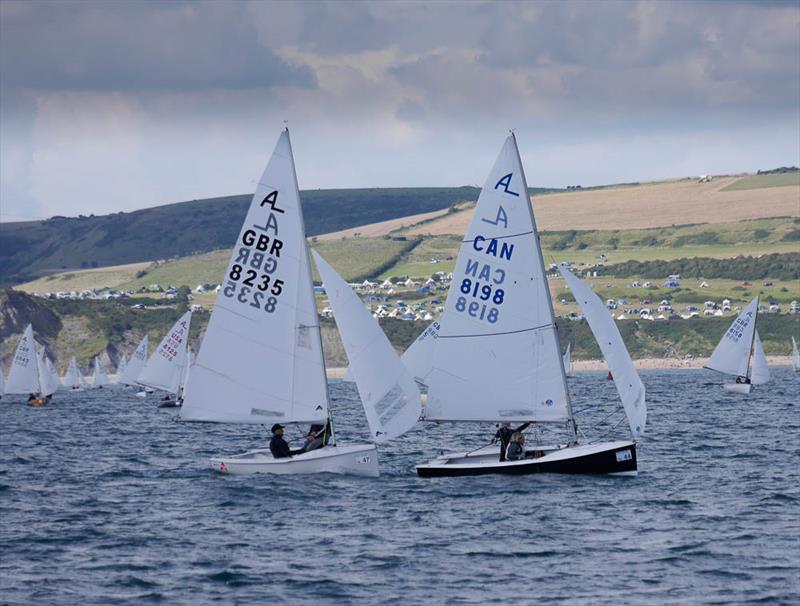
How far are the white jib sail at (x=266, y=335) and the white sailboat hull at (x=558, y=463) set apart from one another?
361 cm

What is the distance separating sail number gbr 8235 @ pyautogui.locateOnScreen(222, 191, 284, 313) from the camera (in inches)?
1463

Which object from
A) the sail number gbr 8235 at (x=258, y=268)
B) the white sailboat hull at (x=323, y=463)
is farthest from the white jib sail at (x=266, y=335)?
the white sailboat hull at (x=323, y=463)

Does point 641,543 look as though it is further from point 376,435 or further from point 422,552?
point 376,435

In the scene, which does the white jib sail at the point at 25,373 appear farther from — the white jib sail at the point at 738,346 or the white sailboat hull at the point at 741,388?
the white sailboat hull at the point at 741,388

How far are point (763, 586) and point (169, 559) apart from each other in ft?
35.4

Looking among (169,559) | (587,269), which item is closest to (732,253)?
(587,269)

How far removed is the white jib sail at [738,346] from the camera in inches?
3691

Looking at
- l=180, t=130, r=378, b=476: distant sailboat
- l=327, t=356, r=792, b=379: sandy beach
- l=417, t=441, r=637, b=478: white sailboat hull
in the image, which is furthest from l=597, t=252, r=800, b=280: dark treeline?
l=180, t=130, r=378, b=476: distant sailboat

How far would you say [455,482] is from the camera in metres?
36.1

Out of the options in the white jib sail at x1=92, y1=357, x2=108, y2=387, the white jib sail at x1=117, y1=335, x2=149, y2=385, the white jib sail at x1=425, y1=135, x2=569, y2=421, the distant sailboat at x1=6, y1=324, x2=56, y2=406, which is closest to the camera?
the white jib sail at x1=425, y1=135, x2=569, y2=421

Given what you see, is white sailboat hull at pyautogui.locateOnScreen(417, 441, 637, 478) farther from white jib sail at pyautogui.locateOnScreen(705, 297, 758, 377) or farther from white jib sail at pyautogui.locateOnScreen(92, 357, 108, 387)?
white jib sail at pyautogui.locateOnScreen(92, 357, 108, 387)

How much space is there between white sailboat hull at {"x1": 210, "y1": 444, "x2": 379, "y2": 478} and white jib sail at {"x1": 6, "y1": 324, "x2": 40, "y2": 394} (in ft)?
212

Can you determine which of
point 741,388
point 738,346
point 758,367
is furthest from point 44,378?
point 758,367

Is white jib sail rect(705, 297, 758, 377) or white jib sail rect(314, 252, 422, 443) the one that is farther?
white jib sail rect(705, 297, 758, 377)
